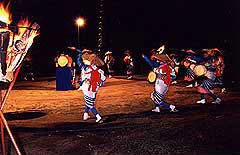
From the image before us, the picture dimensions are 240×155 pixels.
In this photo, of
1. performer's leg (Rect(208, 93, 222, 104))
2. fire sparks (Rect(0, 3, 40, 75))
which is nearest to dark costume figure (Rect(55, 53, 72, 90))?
performer's leg (Rect(208, 93, 222, 104))

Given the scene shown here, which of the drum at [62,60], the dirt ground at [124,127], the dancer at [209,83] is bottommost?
the dirt ground at [124,127]

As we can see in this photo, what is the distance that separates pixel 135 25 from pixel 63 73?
19.8 metres

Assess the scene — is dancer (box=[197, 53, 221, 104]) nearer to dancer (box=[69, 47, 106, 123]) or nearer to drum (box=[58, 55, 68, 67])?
dancer (box=[69, 47, 106, 123])

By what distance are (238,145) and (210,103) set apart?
16.7ft

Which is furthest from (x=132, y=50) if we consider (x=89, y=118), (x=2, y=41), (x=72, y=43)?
(x=2, y=41)

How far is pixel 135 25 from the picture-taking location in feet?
108

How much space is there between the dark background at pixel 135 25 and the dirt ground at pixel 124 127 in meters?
15.5

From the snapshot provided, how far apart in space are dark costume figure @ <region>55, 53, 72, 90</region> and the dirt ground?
269 centimetres

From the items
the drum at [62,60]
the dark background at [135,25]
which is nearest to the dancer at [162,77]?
the drum at [62,60]

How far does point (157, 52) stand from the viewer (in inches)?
382

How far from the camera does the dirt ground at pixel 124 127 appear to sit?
232 inches

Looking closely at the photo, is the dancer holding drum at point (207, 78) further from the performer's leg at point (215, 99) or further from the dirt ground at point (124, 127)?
the dirt ground at point (124, 127)

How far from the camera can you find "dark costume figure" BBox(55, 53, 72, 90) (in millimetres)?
14289

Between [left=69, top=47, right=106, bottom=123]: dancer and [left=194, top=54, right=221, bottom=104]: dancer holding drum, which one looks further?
[left=194, top=54, right=221, bottom=104]: dancer holding drum
